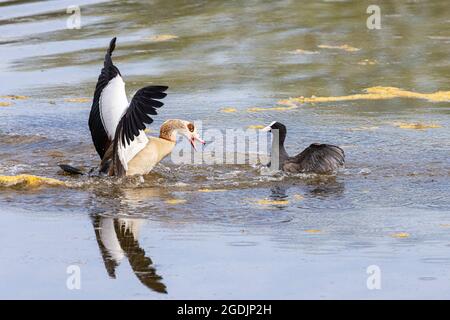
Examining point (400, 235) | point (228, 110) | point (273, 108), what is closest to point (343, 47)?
point (273, 108)

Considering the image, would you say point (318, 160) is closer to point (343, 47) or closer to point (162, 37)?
point (343, 47)

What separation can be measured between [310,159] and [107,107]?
6.31 ft

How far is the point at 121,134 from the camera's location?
986 cm

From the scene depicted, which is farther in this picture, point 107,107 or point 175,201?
point 107,107

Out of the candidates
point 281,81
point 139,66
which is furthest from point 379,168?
point 139,66

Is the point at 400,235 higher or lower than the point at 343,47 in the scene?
lower

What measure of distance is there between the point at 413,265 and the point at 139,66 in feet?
28.7

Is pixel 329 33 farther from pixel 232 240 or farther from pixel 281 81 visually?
pixel 232 240

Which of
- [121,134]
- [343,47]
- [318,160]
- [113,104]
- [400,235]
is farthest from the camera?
[343,47]

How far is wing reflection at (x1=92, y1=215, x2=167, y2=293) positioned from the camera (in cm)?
715

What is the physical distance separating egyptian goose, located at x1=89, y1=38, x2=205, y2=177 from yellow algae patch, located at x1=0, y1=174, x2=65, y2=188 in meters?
0.53

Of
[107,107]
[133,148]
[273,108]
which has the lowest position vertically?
[273,108]

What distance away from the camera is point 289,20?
1827cm

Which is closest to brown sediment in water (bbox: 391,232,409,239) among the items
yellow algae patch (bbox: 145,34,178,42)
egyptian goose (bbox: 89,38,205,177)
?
egyptian goose (bbox: 89,38,205,177)
